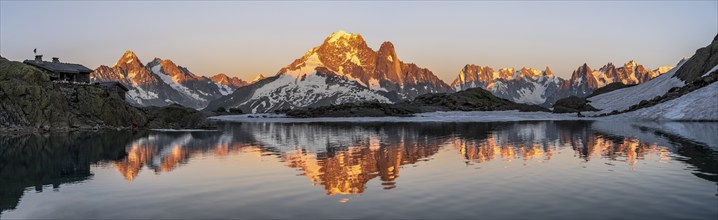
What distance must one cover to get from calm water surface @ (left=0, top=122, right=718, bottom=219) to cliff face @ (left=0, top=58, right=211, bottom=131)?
153 ft

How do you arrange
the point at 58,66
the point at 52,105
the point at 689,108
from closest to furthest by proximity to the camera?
1. the point at 52,105
2. the point at 689,108
3. the point at 58,66

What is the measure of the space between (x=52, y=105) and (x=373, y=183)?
87733 millimetres

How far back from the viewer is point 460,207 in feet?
75.2

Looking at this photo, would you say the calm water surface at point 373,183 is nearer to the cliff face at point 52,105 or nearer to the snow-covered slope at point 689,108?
the cliff face at point 52,105

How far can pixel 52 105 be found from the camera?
97312 millimetres

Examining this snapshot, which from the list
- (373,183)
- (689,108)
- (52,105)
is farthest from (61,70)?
(689,108)

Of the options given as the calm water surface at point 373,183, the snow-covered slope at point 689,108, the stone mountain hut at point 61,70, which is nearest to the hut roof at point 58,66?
the stone mountain hut at point 61,70

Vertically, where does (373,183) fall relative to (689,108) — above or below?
below

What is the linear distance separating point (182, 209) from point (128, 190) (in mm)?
7517

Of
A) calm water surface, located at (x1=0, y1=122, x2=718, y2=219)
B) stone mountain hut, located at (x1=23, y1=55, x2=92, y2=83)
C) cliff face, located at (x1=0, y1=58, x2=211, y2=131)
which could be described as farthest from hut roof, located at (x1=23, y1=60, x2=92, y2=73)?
calm water surface, located at (x1=0, y1=122, x2=718, y2=219)

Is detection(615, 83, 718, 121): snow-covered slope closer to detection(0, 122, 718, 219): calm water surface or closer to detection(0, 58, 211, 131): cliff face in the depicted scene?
detection(0, 122, 718, 219): calm water surface

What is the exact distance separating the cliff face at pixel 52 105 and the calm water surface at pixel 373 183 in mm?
46535

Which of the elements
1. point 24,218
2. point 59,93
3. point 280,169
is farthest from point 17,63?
point 24,218

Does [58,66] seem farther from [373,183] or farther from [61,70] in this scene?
[373,183]
